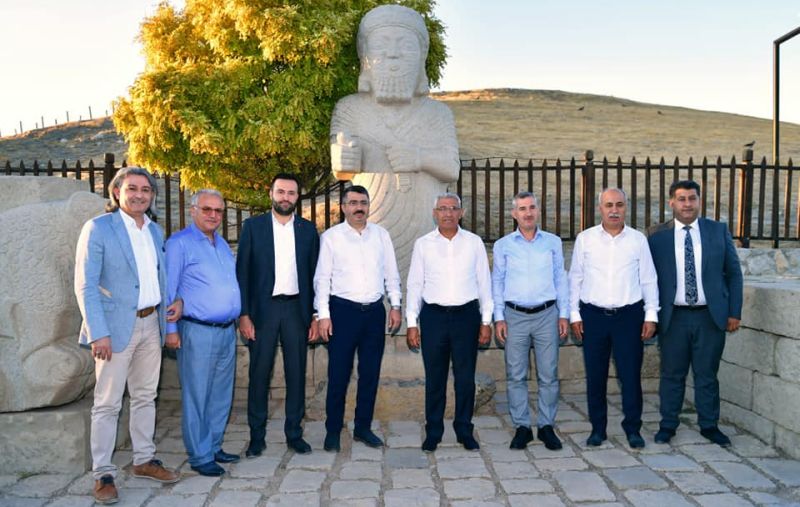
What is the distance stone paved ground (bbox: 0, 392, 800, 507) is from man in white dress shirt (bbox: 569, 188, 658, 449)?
0.30 metres

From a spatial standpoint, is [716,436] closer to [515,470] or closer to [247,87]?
[515,470]

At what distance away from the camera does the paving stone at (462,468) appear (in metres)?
3.94

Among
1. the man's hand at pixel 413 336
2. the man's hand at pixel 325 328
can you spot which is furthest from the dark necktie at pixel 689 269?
the man's hand at pixel 325 328

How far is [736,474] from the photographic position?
3.94m

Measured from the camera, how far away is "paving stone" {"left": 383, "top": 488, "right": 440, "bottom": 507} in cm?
354

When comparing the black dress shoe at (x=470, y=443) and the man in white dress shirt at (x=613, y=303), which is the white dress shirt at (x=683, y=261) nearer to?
the man in white dress shirt at (x=613, y=303)

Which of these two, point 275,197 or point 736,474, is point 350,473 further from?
point 736,474

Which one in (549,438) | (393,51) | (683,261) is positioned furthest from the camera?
(393,51)

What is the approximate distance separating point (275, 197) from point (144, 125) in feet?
12.9

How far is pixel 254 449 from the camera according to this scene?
169 inches

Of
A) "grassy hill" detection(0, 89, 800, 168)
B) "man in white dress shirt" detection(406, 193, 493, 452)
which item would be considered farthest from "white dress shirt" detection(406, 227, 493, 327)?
"grassy hill" detection(0, 89, 800, 168)

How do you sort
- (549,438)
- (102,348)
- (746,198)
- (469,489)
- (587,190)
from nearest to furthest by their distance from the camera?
(102,348) → (469,489) → (549,438) → (587,190) → (746,198)

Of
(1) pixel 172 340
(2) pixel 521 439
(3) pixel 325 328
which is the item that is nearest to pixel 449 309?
(3) pixel 325 328

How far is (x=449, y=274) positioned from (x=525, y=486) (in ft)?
4.42
